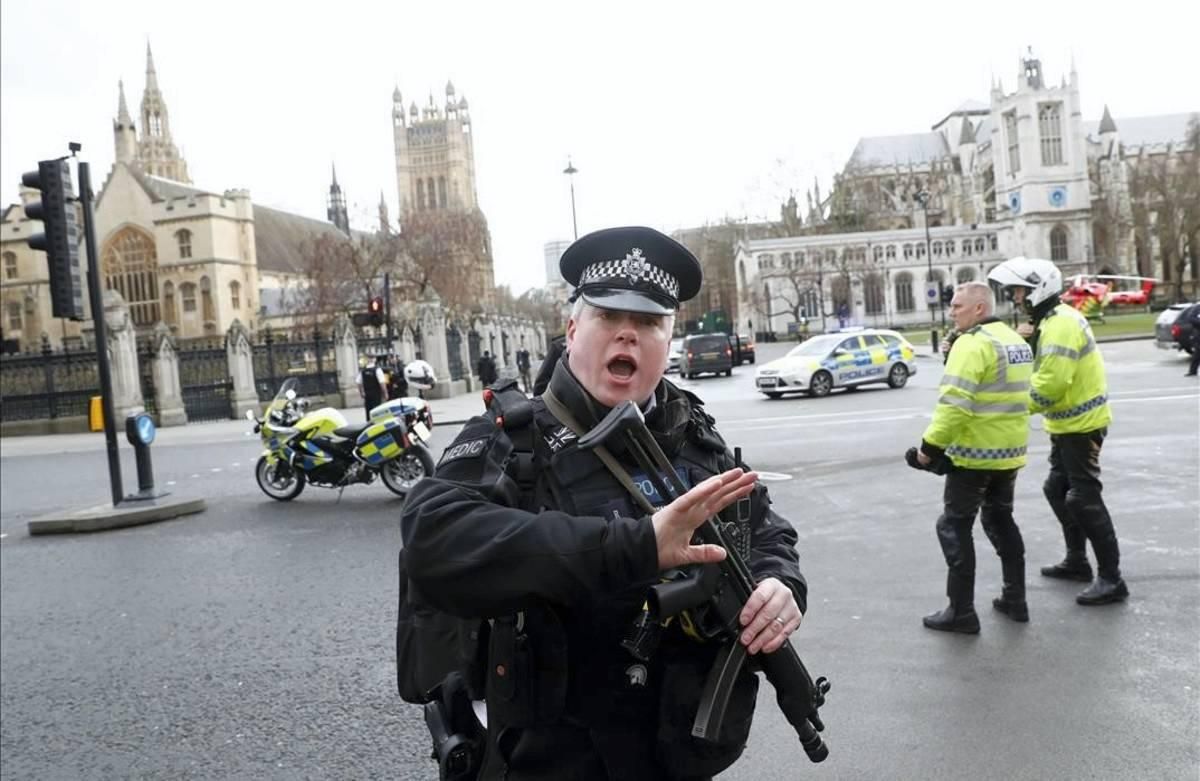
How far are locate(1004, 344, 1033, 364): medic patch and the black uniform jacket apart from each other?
3656 mm

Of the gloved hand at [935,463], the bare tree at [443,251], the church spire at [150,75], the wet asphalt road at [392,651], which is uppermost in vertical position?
the church spire at [150,75]

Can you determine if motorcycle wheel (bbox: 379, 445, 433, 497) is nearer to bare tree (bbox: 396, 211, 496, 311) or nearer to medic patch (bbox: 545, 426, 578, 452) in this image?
medic patch (bbox: 545, 426, 578, 452)

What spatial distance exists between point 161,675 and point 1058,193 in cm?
9516

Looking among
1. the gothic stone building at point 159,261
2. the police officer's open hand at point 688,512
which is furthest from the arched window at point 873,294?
the police officer's open hand at point 688,512

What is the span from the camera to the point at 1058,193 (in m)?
87.9

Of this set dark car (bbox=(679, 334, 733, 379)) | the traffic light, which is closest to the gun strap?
Result: the traffic light

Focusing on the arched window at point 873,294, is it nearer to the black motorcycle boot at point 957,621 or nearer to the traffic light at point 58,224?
the traffic light at point 58,224

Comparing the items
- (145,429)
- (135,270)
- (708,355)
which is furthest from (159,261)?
(145,429)

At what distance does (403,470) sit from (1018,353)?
7.54 metres

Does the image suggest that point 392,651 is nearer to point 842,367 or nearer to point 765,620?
point 765,620

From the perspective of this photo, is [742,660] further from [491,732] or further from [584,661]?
[491,732]

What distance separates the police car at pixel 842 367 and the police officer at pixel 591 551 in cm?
2149

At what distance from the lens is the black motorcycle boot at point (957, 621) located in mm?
5246

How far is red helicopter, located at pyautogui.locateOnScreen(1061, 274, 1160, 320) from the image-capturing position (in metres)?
42.8
